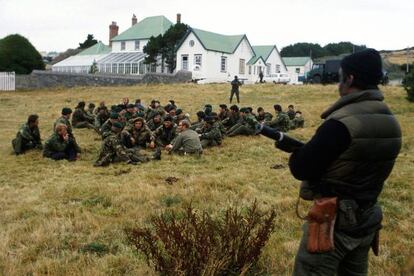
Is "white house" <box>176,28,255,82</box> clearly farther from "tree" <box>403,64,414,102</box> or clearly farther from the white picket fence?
"tree" <box>403,64,414,102</box>

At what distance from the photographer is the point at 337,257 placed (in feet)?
10.2

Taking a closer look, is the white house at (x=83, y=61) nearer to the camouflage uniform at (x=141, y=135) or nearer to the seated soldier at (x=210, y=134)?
the seated soldier at (x=210, y=134)

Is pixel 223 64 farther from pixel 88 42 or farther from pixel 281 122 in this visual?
pixel 88 42

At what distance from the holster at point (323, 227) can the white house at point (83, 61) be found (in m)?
58.5

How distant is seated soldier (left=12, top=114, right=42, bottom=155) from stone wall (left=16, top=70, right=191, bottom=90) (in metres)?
24.5

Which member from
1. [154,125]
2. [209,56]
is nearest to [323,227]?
[154,125]

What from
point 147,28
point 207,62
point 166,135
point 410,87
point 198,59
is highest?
point 147,28

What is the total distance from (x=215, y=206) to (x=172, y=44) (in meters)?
42.3

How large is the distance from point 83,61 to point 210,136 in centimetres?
5322

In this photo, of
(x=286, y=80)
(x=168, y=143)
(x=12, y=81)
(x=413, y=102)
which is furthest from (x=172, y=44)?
(x=168, y=143)

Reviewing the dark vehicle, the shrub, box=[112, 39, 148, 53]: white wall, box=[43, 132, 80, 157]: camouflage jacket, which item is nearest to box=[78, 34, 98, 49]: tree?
box=[112, 39, 148, 53]: white wall

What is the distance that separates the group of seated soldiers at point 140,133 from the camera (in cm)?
1192

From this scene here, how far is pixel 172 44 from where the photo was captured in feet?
158

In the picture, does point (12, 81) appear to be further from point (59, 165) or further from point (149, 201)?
point (149, 201)
